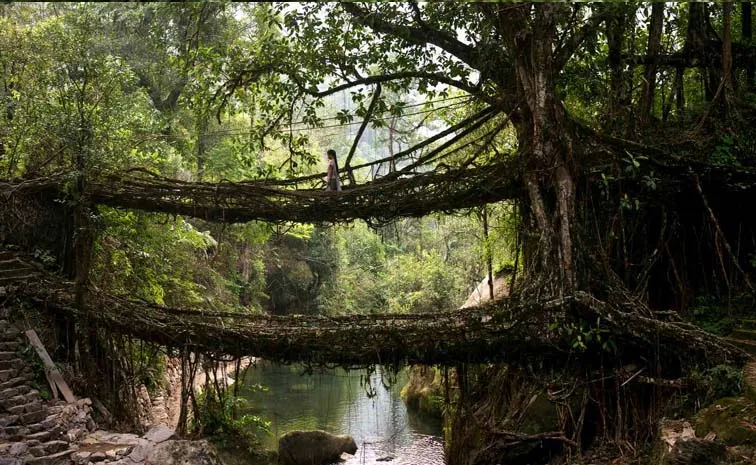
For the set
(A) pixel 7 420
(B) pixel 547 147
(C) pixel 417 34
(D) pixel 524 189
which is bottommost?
(A) pixel 7 420

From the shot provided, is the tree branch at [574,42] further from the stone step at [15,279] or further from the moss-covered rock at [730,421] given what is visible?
the stone step at [15,279]

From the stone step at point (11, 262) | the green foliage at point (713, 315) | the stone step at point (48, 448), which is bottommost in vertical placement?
the stone step at point (48, 448)

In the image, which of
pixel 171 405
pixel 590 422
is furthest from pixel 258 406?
pixel 590 422

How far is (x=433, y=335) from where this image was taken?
→ 652 centimetres

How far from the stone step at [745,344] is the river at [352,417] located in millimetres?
4757

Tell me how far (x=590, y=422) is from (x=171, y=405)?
876 cm

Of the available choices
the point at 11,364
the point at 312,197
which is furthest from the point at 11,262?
the point at 312,197

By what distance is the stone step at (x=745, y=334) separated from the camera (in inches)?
252

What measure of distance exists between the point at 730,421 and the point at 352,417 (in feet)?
32.7

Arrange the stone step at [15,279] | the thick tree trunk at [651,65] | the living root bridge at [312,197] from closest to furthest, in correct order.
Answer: the living root bridge at [312,197], the thick tree trunk at [651,65], the stone step at [15,279]

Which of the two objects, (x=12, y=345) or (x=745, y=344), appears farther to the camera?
(x=12, y=345)

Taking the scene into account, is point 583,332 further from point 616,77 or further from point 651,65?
point 651,65

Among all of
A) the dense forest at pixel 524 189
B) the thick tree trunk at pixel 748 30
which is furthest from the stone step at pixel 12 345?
the thick tree trunk at pixel 748 30

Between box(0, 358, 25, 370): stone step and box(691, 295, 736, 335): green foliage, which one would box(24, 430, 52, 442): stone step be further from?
box(691, 295, 736, 335): green foliage
